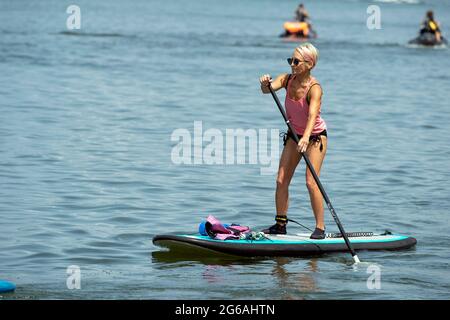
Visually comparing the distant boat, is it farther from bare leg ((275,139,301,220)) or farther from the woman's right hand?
the woman's right hand

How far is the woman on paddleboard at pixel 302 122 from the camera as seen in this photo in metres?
11.0

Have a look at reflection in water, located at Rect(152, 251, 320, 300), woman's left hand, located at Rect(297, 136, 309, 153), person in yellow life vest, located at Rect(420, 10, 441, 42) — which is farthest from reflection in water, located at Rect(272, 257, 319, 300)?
person in yellow life vest, located at Rect(420, 10, 441, 42)

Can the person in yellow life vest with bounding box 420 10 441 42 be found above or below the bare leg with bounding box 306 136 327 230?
above

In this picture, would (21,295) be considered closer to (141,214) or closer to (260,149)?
(141,214)

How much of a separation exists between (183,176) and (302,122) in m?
5.22

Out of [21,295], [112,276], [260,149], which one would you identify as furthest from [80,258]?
[260,149]

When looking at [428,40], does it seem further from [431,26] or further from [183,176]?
[183,176]

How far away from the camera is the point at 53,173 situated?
16.0 m

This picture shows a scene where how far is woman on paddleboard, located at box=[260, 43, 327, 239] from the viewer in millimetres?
10969

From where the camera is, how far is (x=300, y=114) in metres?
11.2

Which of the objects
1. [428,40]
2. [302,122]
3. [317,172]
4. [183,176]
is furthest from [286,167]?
[428,40]

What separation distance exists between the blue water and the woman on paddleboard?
63 cm

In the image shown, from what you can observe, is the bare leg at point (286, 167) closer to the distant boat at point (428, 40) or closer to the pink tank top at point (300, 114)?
the pink tank top at point (300, 114)

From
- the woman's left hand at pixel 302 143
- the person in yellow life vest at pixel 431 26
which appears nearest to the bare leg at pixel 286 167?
the woman's left hand at pixel 302 143
